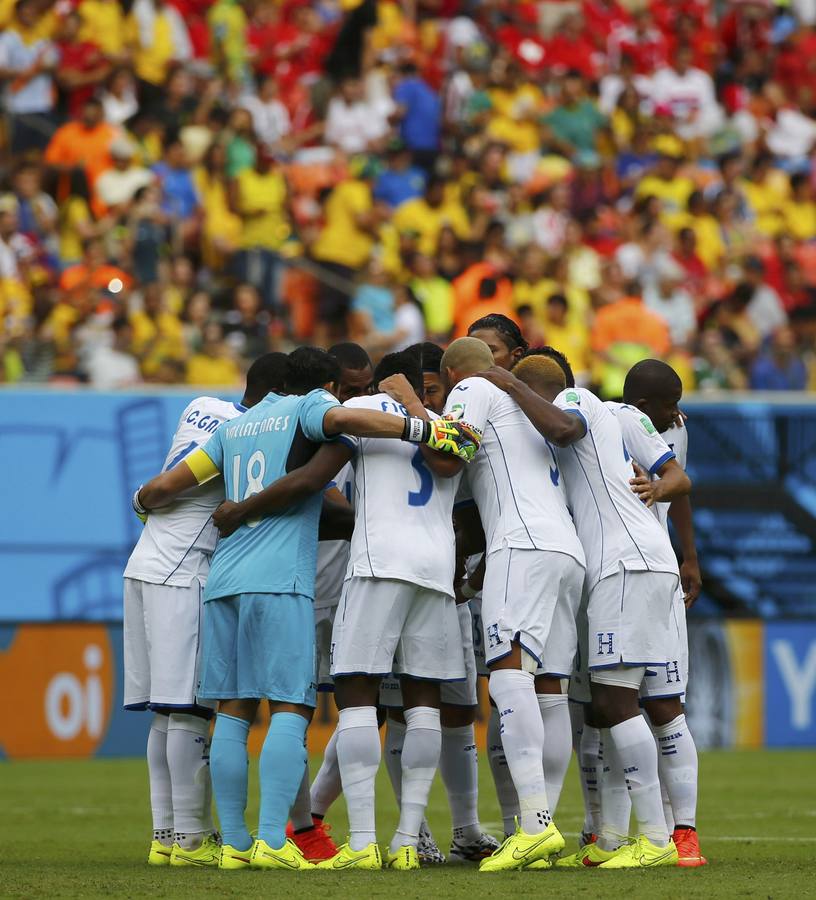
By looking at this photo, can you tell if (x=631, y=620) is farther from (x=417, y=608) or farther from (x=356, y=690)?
(x=356, y=690)

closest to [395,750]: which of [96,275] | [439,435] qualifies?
[439,435]

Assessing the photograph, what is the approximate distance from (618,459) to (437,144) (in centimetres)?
1315

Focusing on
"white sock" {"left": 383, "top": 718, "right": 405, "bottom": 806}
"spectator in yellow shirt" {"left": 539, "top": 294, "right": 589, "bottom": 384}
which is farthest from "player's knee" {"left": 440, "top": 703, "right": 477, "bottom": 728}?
"spectator in yellow shirt" {"left": 539, "top": 294, "right": 589, "bottom": 384}

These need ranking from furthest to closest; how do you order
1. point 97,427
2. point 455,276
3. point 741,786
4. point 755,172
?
point 755,172, point 455,276, point 97,427, point 741,786

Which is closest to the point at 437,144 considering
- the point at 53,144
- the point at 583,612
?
the point at 53,144

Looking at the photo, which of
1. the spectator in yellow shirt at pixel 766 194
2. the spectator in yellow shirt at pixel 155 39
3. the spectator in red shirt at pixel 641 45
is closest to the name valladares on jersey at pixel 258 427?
the spectator in yellow shirt at pixel 155 39

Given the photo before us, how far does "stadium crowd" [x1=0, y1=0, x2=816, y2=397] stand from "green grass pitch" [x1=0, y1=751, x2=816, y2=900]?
13.0 feet

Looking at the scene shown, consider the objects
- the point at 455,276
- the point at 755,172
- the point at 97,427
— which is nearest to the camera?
the point at 97,427

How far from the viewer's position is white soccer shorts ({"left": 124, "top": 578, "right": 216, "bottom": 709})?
26.0ft

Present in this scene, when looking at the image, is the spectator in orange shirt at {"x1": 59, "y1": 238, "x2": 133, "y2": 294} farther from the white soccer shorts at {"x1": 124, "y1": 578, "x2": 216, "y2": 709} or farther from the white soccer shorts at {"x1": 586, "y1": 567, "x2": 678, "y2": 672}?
the white soccer shorts at {"x1": 586, "y1": 567, "x2": 678, "y2": 672}

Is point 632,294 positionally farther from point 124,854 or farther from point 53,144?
point 124,854

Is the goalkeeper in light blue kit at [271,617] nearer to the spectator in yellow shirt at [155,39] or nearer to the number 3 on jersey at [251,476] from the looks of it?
the number 3 on jersey at [251,476]

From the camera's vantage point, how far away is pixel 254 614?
742cm

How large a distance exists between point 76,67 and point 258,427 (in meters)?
11.9
